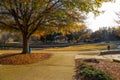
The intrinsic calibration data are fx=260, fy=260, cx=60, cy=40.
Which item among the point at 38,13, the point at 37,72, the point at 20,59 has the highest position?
the point at 38,13

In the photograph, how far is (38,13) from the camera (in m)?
24.5

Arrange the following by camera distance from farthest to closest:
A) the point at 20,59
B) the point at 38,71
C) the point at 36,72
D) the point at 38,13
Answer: the point at 38,13, the point at 20,59, the point at 38,71, the point at 36,72

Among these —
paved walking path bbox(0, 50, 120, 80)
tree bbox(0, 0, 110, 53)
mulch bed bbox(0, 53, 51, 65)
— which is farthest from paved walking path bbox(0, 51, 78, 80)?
tree bbox(0, 0, 110, 53)

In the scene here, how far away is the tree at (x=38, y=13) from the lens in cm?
2144

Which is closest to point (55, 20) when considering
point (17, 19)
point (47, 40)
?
point (17, 19)

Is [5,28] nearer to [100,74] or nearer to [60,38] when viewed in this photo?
[100,74]

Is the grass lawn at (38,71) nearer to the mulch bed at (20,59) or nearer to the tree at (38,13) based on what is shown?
the mulch bed at (20,59)

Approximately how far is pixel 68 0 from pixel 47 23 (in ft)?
21.3

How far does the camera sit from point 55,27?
28609 millimetres

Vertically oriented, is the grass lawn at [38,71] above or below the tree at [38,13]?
below

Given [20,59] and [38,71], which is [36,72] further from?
Result: [20,59]

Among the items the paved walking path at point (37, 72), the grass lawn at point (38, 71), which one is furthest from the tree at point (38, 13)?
the paved walking path at point (37, 72)

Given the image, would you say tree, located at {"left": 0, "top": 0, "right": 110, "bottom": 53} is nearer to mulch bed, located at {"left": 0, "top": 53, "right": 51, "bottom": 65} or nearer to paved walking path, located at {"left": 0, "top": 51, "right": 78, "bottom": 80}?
mulch bed, located at {"left": 0, "top": 53, "right": 51, "bottom": 65}

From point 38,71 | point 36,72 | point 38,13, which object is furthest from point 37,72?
point 38,13
